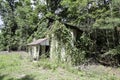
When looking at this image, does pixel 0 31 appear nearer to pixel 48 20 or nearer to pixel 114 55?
pixel 48 20

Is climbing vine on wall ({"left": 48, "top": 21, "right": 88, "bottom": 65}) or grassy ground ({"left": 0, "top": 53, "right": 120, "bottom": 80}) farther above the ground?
climbing vine on wall ({"left": 48, "top": 21, "right": 88, "bottom": 65})

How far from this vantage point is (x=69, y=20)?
2877 centimetres

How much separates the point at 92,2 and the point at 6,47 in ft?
81.1

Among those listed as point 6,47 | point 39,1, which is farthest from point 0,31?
point 39,1

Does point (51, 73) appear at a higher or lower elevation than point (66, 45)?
lower

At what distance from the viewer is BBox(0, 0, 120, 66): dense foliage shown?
58.2ft

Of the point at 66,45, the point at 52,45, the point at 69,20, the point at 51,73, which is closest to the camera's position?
the point at 51,73

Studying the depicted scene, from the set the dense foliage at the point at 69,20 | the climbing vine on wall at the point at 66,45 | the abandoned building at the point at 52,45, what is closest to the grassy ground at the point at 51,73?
the climbing vine on wall at the point at 66,45

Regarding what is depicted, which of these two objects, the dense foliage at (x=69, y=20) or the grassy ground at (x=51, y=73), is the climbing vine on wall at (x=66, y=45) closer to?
the grassy ground at (x=51, y=73)

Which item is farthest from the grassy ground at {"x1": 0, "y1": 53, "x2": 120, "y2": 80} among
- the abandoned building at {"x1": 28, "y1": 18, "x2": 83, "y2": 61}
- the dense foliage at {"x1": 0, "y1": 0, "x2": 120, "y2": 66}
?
the dense foliage at {"x1": 0, "y1": 0, "x2": 120, "y2": 66}

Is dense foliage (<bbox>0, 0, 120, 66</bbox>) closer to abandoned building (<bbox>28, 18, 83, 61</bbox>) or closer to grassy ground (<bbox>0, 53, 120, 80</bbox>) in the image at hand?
abandoned building (<bbox>28, 18, 83, 61</bbox>)

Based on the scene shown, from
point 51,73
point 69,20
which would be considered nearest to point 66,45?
point 51,73

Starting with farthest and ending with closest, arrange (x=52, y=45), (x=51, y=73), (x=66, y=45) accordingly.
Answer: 1. (x=52, y=45)
2. (x=66, y=45)
3. (x=51, y=73)

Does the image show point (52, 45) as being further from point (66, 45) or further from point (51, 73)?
point (51, 73)
